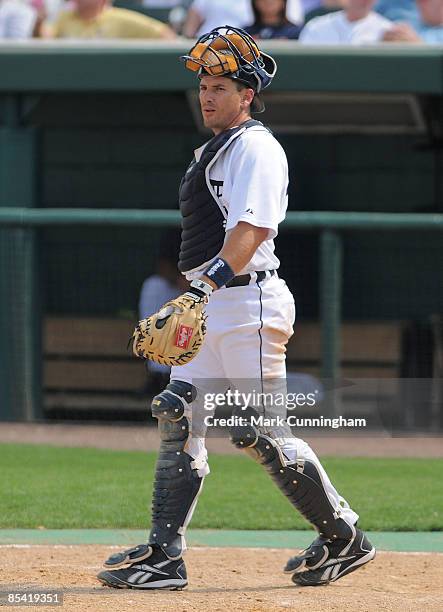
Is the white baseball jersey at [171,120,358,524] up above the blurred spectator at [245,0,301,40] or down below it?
below

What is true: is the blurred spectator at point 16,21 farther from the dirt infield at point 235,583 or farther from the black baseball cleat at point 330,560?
the black baseball cleat at point 330,560

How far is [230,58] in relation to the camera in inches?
160

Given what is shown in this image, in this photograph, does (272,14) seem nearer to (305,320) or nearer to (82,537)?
(305,320)

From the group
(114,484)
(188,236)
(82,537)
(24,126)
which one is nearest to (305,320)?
(24,126)

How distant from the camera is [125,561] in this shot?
13.4ft

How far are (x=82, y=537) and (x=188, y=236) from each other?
181 cm

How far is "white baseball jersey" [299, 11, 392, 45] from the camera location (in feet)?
32.2

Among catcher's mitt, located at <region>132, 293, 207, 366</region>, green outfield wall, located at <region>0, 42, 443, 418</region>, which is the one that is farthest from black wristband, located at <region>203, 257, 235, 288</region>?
green outfield wall, located at <region>0, 42, 443, 418</region>

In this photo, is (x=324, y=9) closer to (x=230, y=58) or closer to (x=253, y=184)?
→ (x=230, y=58)

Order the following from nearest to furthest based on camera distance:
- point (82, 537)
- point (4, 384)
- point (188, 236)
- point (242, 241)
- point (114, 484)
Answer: point (242, 241), point (188, 236), point (82, 537), point (114, 484), point (4, 384)

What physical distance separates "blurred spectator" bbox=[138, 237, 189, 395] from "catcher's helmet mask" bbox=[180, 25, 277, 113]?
204 inches

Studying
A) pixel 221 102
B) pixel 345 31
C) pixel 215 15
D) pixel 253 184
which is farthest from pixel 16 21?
pixel 253 184

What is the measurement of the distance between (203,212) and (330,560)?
133 cm

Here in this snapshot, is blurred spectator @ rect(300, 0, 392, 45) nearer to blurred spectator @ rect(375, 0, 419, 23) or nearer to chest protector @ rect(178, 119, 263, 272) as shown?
blurred spectator @ rect(375, 0, 419, 23)
